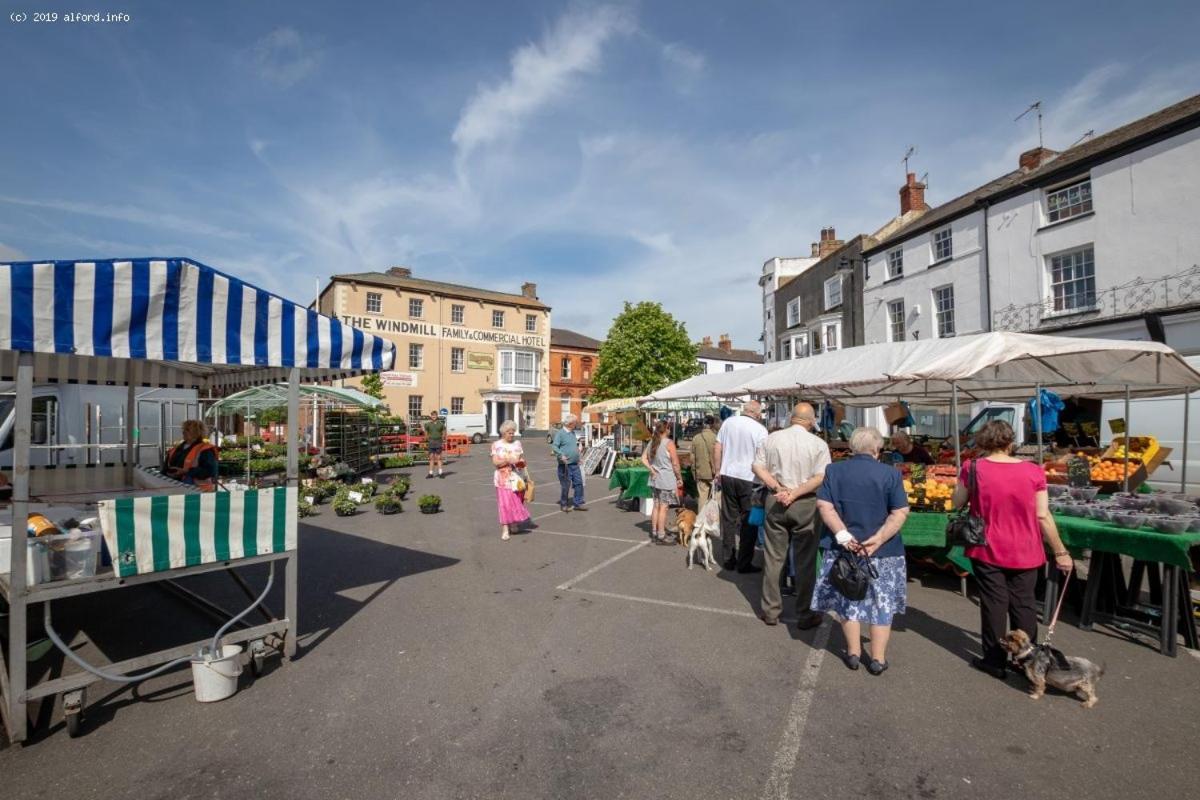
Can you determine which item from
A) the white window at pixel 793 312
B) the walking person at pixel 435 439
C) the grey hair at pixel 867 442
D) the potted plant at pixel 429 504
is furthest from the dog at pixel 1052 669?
the white window at pixel 793 312

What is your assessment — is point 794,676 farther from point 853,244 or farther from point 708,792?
point 853,244

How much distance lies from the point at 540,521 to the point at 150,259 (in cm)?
729

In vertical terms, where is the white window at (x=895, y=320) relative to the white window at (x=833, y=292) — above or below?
below

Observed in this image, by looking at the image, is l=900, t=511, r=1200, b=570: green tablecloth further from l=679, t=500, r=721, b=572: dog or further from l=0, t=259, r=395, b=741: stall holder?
l=0, t=259, r=395, b=741: stall holder

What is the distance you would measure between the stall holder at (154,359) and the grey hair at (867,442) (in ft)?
13.3

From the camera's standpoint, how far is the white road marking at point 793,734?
9.48ft

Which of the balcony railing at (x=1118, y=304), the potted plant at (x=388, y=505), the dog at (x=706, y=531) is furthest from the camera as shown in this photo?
the balcony railing at (x=1118, y=304)

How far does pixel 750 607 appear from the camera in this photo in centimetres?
555

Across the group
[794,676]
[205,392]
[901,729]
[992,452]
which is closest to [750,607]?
[794,676]

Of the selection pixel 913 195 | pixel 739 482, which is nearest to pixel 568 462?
pixel 739 482

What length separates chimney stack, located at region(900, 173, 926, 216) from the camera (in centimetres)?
2567

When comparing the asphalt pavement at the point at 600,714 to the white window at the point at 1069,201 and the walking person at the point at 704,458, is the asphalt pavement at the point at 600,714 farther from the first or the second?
the white window at the point at 1069,201

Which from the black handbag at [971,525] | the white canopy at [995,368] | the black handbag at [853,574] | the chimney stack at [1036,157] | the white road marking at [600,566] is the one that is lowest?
the white road marking at [600,566]

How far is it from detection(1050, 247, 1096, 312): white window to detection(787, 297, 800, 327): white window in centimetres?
1380
